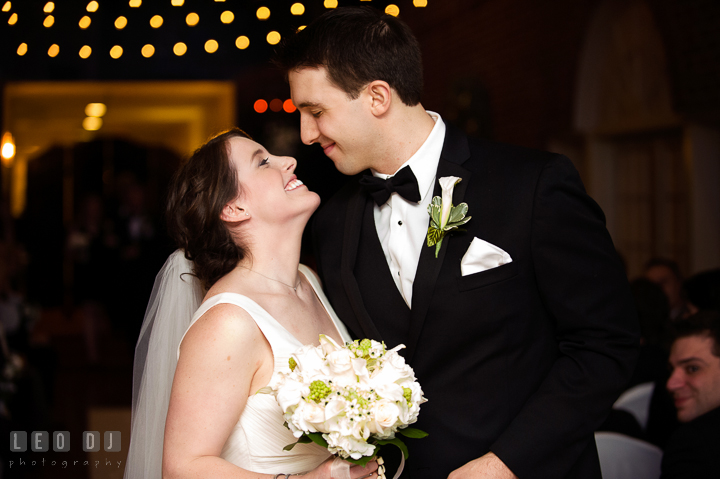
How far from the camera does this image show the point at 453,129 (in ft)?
6.56

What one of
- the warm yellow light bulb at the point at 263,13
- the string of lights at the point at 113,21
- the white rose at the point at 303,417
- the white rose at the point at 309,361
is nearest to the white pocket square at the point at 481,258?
the white rose at the point at 309,361

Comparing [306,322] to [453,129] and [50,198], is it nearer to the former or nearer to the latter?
[453,129]

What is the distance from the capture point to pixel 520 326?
5.77 ft

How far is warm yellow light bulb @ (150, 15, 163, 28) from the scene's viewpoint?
238 cm

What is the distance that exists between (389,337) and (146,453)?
91cm

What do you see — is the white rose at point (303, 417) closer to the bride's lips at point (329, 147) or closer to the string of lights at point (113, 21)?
the bride's lips at point (329, 147)

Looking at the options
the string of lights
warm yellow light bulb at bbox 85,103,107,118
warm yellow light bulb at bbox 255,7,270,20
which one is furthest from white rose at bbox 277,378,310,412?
warm yellow light bulb at bbox 85,103,107,118

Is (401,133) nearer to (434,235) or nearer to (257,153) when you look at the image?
(434,235)

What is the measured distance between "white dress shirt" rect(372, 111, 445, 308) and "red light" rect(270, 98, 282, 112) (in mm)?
6067

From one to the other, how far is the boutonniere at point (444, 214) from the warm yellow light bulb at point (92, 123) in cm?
809

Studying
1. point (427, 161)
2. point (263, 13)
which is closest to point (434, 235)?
point (427, 161)

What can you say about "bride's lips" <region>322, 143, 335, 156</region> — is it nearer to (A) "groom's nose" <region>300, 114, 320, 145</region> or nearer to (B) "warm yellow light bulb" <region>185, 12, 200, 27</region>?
(A) "groom's nose" <region>300, 114, 320, 145</region>

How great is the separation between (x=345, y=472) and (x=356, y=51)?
1.19 meters

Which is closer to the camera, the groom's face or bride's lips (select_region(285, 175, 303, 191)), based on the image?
the groom's face
